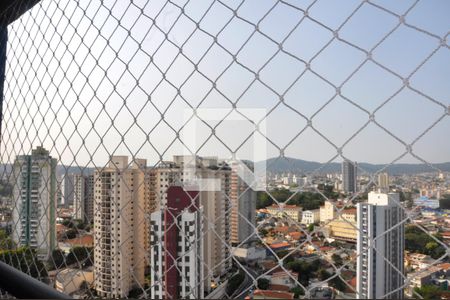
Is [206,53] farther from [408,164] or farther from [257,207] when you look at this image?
[408,164]

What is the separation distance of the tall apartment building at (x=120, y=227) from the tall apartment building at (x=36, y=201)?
0.82 feet

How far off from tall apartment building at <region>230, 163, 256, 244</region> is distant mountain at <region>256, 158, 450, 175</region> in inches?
2.3

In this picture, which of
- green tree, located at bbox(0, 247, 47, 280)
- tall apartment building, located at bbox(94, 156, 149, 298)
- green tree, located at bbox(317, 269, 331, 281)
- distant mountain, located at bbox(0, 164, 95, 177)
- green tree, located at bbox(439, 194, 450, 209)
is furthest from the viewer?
green tree, located at bbox(0, 247, 47, 280)

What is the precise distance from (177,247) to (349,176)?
15.5 inches

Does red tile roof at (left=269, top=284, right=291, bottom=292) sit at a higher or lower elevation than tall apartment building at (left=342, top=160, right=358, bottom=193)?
lower

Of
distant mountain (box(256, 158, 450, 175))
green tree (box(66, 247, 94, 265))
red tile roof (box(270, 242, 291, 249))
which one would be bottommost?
green tree (box(66, 247, 94, 265))

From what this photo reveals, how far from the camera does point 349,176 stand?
20.8 inches

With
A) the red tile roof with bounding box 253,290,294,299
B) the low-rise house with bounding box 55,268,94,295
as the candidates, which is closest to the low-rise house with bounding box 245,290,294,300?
the red tile roof with bounding box 253,290,294,299

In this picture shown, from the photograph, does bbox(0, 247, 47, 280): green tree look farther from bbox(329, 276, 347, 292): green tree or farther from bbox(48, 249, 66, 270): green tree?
bbox(329, 276, 347, 292): green tree

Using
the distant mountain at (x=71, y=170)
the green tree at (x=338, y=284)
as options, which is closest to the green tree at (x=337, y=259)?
the green tree at (x=338, y=284)

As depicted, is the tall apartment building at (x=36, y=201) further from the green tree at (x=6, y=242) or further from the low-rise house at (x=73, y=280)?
the low-rise house at (x=73, y=280)

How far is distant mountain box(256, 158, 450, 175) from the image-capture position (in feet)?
1.54

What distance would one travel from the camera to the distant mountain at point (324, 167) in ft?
1.54

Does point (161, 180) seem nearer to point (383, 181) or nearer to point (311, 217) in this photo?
point (311, 217)
